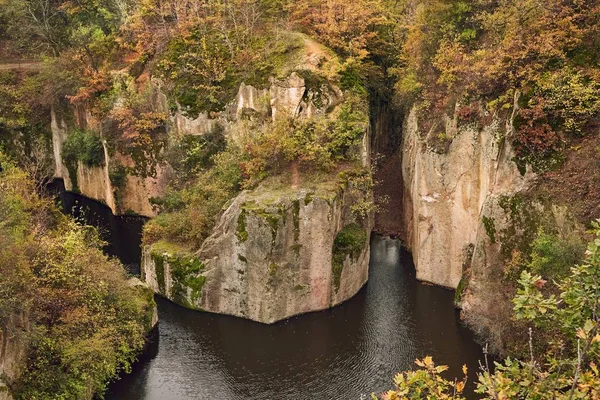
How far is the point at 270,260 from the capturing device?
23172 mm

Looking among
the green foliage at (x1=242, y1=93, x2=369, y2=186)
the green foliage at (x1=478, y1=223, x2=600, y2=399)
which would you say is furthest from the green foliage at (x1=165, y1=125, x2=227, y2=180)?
the green foliage at (x1=478, y1=223, x2=600, y2=399)

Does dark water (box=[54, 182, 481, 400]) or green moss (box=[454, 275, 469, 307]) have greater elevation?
green moss (box=[454, 275, 469, 307])

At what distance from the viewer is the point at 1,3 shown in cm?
4062

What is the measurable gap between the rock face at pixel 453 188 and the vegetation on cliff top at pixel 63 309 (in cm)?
1349

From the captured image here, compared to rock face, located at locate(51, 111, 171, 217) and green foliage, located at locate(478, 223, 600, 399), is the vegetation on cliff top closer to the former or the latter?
rock face, located at locate(51, 111, 171, 217)

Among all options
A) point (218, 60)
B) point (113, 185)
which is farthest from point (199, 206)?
point (113, 185)

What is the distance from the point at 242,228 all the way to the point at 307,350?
217 inches

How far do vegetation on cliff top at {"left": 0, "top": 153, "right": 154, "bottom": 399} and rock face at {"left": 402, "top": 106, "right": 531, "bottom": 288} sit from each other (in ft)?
44.3

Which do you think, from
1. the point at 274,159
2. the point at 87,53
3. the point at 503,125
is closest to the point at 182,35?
the point at 87,53

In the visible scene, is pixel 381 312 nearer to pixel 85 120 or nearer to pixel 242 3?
pixel 242 3

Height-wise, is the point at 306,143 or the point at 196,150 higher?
the point at 306,143

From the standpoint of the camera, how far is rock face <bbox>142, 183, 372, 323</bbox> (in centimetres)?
2312

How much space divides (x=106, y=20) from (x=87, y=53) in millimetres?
4118

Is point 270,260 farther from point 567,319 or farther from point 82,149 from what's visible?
point 82,149
